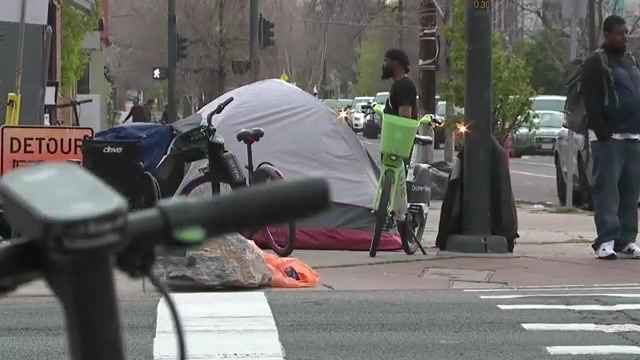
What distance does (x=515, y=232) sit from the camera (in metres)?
10.5

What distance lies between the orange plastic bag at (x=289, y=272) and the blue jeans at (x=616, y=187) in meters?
2.70

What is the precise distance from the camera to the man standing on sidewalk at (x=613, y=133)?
990 centimetres

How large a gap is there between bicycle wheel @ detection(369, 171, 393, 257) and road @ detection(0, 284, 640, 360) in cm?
198

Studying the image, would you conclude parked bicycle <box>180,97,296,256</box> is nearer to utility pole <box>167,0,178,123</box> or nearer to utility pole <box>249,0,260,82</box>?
utility pole <box>167,0,178,123</box>

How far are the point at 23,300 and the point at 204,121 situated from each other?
11.6 ft

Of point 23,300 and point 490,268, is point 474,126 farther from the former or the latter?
point 23,300

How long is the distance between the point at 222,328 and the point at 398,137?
12.7ft

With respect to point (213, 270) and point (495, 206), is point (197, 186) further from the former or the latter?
point (495, 206)

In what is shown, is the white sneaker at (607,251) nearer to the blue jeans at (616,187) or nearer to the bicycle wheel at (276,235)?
the blue jeans at (616,187)

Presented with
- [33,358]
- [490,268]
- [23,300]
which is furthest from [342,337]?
[490,268]

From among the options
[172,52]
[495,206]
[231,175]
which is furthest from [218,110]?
[172,52]

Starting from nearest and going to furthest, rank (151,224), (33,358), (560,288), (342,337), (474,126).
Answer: (151,224), (33,358), (342,337), (560,288), (474,126)

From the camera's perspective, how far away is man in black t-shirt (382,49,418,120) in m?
10.5

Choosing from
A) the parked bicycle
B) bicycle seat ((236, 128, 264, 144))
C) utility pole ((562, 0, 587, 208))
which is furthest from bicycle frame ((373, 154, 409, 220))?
utility pole ((562, 0, 587, 208))
